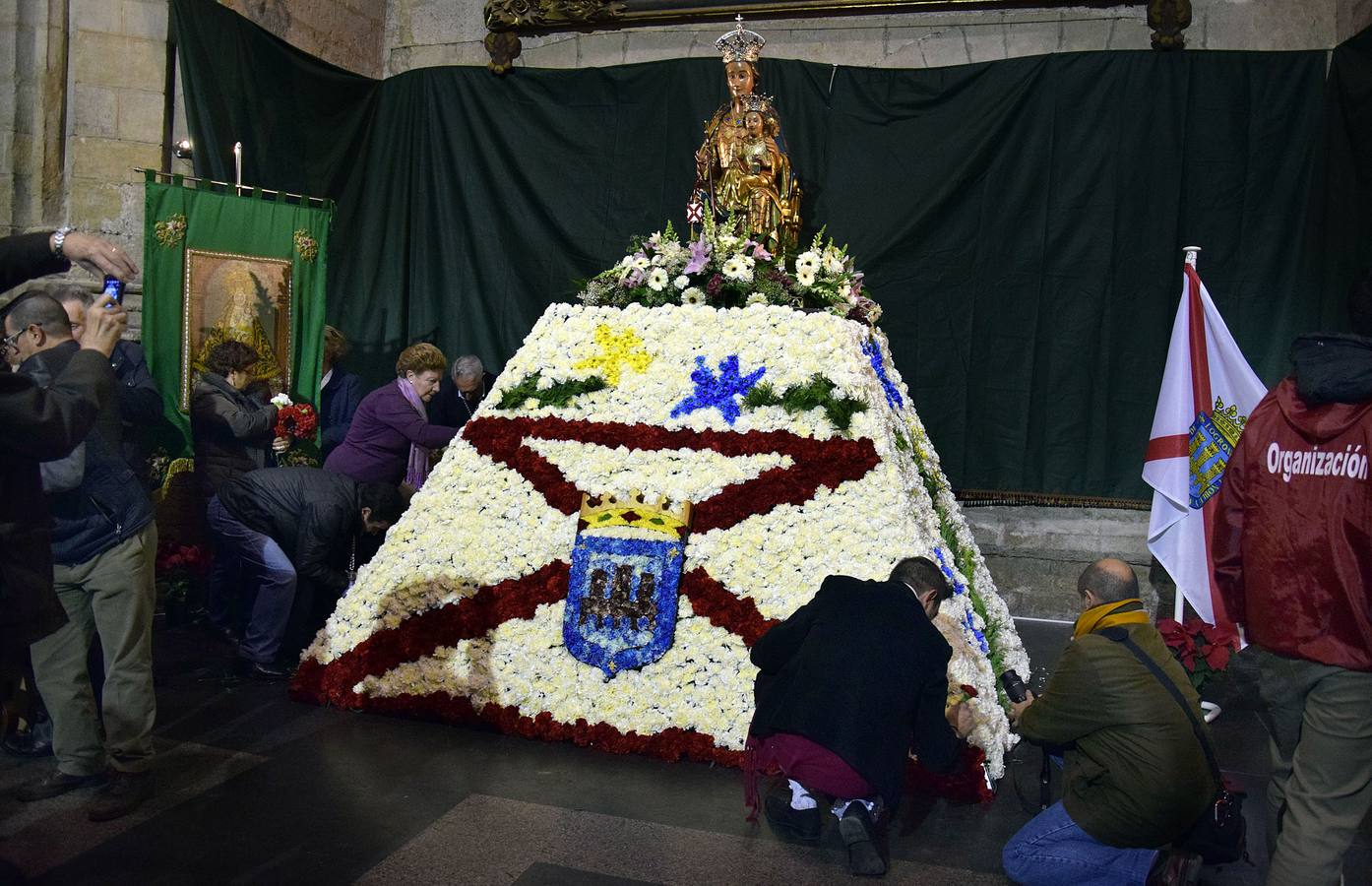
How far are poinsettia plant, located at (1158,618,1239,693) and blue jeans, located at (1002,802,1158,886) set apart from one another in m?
2.18

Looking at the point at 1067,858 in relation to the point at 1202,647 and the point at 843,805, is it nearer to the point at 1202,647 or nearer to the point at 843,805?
the point at 843,805

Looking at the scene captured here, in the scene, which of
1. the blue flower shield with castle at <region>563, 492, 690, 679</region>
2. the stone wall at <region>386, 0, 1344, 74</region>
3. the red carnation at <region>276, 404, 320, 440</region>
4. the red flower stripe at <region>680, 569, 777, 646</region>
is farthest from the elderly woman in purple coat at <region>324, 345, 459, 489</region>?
the stone wall at <region>386, 0, 1344, 74</region>

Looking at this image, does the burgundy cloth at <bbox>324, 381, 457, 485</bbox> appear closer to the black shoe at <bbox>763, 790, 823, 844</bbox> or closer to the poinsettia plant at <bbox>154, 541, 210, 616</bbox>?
the poinsettia plant at <bbox>154, 541, 210, 616</bbox>

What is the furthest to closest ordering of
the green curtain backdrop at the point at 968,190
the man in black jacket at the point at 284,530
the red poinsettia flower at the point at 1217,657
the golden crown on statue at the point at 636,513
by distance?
1. the green curtain backdrop at the point at 968,190
2. the red poinsettia flower at the point at 1217,657
3. the man in black jacket at the point at 284,530
4. the golden crown on statue at the point at 636,513

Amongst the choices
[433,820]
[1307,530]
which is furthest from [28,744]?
[1307,530]

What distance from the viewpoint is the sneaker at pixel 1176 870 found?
3.13 metres

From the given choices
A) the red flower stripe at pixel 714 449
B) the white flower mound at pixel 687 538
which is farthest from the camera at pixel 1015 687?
the red flower stripe at pixel 714 449

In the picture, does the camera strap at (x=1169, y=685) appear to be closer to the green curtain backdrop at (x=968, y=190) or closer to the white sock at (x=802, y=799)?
the white sock at (x=802, y=799)

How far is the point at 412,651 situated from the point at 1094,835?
8.93 feet

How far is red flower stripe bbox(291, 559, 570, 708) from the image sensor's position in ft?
15.3

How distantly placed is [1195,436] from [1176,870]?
8.80ft

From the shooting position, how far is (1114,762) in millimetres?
3107

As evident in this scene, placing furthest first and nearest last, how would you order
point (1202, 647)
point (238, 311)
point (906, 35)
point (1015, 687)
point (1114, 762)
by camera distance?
1. point (906, 35)
2. point (238, 311)
3. point (1202, 647)
4. point (1015, 687)
5. point (1114, 762)

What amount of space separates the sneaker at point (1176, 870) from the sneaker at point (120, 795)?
119 inches
